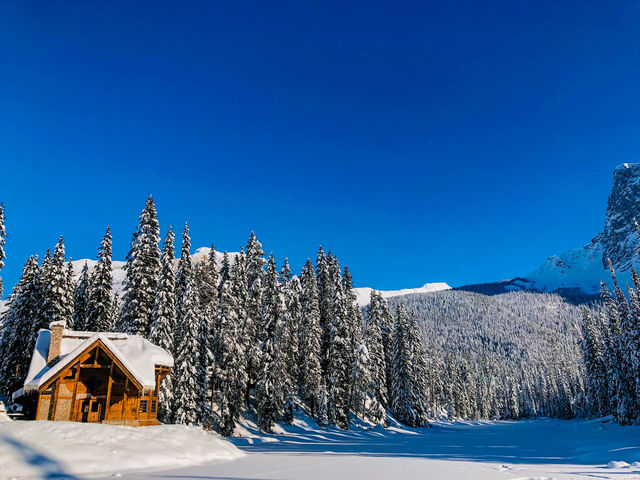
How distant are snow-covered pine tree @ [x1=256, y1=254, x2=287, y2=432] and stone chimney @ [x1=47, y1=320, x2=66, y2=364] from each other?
57.1 feet

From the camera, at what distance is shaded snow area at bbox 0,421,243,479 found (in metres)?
11.3

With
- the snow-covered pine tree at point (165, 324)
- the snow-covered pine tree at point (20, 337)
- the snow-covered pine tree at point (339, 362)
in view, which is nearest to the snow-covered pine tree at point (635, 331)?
the snow-covered pine tree at point (339, 362)

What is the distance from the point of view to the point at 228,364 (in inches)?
1464

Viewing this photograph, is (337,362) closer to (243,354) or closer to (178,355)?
(243,354)

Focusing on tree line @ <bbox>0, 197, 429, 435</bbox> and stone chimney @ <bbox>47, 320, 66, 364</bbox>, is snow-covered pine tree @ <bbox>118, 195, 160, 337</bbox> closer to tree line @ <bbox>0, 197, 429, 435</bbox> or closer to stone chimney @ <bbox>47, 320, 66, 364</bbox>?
tree line @ <bbox>0, 197, 429, 435</bbox>

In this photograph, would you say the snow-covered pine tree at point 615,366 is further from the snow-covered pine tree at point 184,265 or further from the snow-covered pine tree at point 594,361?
the snow-covered pine tree at point 184,265

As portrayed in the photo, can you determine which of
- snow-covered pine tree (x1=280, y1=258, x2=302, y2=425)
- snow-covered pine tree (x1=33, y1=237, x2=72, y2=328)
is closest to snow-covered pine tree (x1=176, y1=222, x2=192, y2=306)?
snow-covered pine tree (x1=280, y1=258, x2=302, y2=425)

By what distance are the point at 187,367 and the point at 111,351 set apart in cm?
940

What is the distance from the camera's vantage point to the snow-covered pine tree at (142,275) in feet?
117

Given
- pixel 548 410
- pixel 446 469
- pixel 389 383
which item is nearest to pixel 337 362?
pixel 389 383

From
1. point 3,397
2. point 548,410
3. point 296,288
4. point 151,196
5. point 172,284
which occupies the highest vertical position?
point 151,196

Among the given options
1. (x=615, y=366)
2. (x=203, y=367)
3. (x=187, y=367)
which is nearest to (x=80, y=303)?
(x=203, y=367)

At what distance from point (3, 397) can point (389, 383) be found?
49720 millimetres

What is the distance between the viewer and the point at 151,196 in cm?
3944
